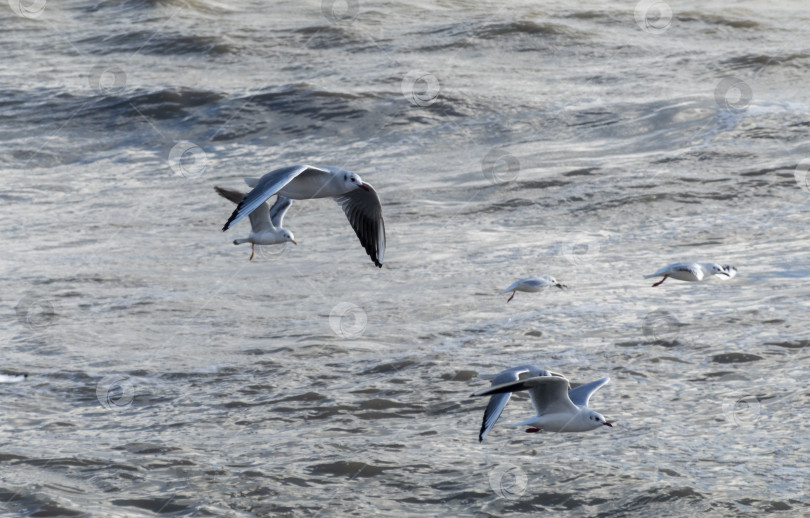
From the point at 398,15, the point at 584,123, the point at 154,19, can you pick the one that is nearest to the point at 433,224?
the point at 584,123

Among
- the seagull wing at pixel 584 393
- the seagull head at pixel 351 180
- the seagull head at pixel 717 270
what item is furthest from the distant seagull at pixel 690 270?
the seagull head at pixel 351 180

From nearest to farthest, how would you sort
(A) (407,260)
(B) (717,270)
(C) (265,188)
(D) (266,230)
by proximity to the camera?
(C) (265,188)
(B) (717,270)
(D) (266,230)
(A) (407,260)

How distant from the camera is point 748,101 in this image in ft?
53.7

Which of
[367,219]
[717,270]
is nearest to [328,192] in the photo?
[367,219]

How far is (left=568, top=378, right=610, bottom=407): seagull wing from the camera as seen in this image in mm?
7152

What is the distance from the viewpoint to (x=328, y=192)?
7418 millimetres

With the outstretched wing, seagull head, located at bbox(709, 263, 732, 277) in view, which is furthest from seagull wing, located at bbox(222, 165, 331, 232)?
seagull head, located at bbox(709, 263, 732, 277)

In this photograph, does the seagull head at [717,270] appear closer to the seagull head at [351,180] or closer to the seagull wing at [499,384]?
the seagull wing at [499,384]

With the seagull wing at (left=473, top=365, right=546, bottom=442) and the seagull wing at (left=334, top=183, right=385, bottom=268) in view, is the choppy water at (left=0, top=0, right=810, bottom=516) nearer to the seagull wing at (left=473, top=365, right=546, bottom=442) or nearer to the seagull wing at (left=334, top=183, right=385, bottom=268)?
the seagull wing at (left=473, top=365, right=546, bottom=442)

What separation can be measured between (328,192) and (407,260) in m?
4.58

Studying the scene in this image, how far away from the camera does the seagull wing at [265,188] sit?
6.73m

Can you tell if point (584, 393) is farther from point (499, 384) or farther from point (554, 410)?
point (499, 384)

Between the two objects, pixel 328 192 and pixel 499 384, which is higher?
pixel 328 192

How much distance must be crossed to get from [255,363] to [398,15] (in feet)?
42.3
